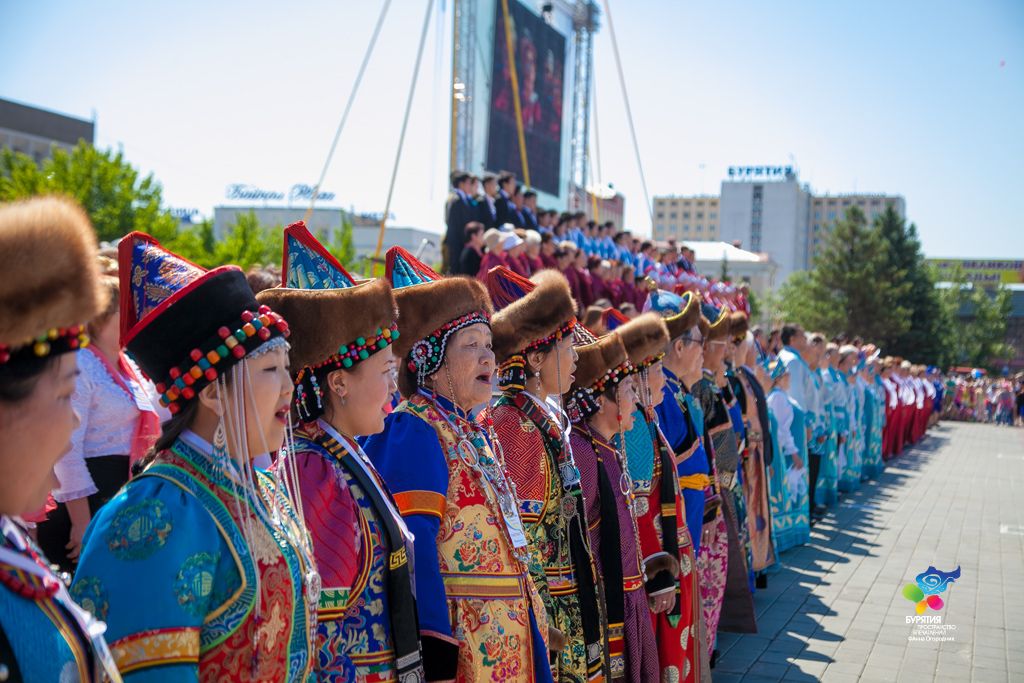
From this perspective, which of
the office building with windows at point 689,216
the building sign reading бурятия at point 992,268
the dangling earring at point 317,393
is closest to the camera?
the dangling earring at point 317,393

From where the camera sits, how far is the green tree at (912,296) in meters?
46.5

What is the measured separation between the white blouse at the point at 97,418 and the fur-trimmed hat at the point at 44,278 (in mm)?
2584

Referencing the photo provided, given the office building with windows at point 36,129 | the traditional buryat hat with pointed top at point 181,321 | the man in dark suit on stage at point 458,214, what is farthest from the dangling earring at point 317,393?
the office building with windows at point 36,129

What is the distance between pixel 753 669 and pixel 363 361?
4499 millimetres

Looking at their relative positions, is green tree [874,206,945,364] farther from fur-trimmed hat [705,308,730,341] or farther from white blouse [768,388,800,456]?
fur-trimmed hat [705,308,730,341]

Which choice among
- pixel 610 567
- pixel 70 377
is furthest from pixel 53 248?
pixel 610 567

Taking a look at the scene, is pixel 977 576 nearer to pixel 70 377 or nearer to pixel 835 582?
pixel 835 582

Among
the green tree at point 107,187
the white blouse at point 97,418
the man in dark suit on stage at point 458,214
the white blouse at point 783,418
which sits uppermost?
the green tree at point 107,187

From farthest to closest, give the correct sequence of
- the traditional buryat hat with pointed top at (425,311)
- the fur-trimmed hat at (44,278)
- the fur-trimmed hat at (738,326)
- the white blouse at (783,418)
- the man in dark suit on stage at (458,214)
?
the man in dark suit on stage at (458,214) → the white blouse at (783,418) → the fur-trimmed hat at (738,326) → the traditional buryat hat with pointed top at (425,311) → the fur-trimmed hat at (44,278)

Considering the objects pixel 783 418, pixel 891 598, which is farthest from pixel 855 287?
pixel 891 598

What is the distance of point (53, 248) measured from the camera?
1.59 meters

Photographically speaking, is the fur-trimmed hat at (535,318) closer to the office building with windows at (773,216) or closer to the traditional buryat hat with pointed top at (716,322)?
the traditional buryat hat with pointed top at (716,322)

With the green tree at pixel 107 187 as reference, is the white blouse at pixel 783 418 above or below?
below

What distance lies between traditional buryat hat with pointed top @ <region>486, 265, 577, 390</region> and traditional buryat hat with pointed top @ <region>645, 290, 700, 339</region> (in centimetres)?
213
